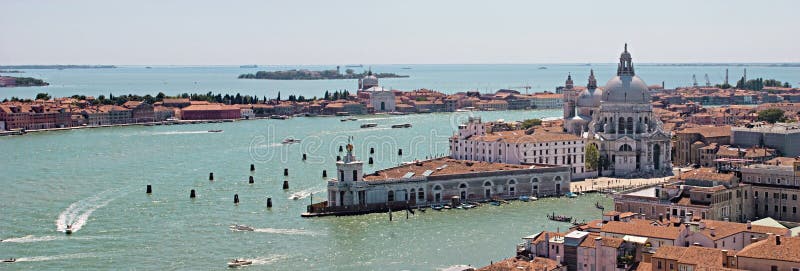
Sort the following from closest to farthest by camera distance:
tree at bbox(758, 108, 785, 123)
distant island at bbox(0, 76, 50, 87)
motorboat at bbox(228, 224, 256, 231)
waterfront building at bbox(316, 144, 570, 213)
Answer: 1. motorboat at bbox(228, 224, 256, 231)
2. waterfront building at bbox(316, 144, 570, 213)
3. tree at bbox(758, 108, 785, 123)
4. distant island at bbox(0, 76, 50, 87)

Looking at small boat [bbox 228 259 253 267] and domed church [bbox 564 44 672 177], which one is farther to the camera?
domed church [bbox 564 44 672 177]

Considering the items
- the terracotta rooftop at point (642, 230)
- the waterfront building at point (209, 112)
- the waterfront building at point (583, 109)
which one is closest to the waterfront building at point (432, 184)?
the waterfront building at point (583, 109)

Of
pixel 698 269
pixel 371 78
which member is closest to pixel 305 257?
pixel 698 269

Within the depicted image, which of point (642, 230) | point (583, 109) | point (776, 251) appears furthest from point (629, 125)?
point (776, 251)

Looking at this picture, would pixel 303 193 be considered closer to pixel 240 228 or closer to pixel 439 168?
pixel 439 168

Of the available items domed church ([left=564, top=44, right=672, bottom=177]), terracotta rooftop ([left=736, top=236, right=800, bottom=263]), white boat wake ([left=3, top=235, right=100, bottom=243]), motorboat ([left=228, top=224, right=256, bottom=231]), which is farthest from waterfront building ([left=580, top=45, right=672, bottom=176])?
terracotta rooftop ([left=736, top=236, right=800, bottom=263])

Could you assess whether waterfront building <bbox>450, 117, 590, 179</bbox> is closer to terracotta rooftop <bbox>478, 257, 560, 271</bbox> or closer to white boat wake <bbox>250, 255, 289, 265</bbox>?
white boat wake <bbox>250, 255, 289, 265</bbox>
